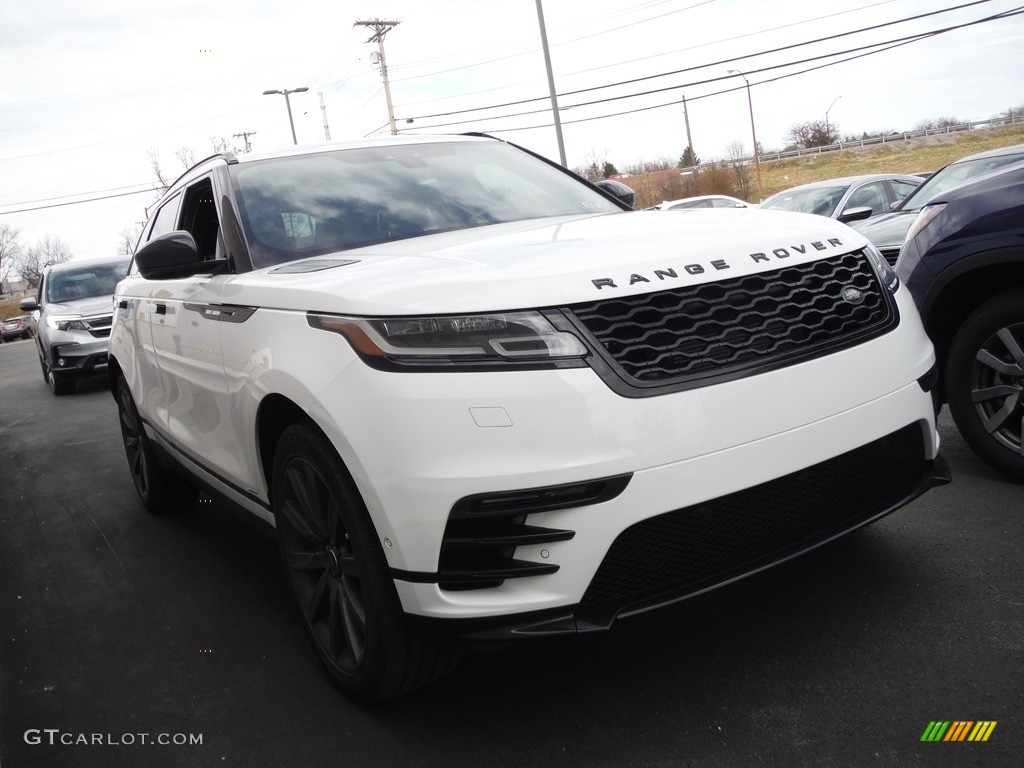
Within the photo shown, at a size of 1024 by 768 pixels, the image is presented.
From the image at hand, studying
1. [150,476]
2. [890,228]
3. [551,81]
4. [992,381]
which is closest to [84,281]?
[150,476]

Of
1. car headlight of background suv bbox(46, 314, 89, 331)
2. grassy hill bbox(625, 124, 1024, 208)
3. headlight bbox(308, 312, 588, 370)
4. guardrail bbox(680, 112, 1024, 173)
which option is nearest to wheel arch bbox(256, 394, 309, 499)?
headlight bbox(308, 312, 588, 370)

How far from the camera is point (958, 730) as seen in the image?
2305 mm

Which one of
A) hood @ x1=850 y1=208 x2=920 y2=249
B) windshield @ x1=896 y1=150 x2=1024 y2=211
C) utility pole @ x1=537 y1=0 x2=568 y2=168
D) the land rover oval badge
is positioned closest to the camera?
the land rover oval badge

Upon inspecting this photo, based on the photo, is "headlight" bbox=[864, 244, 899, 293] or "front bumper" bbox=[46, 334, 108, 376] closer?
"headlight" bbox=[864, 244, 899, 293]

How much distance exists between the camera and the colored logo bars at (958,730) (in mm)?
2275

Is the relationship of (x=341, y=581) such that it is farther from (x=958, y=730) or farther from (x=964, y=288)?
(x=964, y=288)

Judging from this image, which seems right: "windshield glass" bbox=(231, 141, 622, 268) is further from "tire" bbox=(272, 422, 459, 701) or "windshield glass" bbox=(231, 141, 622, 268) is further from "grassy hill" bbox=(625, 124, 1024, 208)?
"grassy hill" bbox=(625, 124, 1024, 208)

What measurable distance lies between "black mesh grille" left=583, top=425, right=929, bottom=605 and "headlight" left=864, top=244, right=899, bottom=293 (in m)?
0.52

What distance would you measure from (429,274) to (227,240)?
138 cm

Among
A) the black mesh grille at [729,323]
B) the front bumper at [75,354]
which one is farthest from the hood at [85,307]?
the black mesh grille at [729,323]

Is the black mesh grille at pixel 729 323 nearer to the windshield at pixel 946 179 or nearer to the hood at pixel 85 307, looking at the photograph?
the windshield at pixel 946 179

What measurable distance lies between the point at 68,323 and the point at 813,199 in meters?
10.2

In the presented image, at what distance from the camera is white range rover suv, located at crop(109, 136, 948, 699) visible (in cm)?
223

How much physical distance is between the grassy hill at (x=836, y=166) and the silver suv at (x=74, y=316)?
44444 mm
